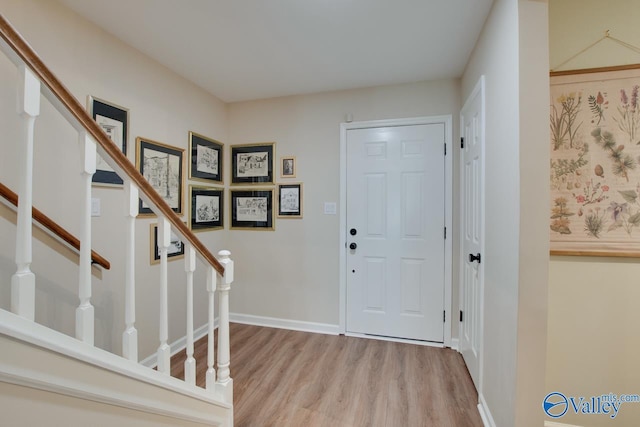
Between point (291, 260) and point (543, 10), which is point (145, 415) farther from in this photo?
point (543, 10)

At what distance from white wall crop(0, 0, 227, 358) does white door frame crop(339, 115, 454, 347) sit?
1.53 metres

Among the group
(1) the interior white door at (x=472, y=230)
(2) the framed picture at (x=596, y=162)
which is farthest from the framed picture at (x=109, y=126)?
(2) the framed picture at (x=596, y=162)

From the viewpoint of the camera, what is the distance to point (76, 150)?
178 centimetres

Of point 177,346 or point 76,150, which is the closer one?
point 76,150

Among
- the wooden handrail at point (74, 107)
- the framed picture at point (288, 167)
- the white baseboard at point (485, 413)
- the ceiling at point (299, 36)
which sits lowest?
the white baseboard at point (485, 413)

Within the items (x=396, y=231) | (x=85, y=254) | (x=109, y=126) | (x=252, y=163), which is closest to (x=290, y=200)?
(x=252, y=163)

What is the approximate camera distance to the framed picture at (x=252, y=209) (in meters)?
3.08

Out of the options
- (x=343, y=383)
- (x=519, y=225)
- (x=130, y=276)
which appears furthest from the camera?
(x=343, y=383)

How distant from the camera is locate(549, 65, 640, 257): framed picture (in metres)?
1.44

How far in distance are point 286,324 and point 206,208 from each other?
4.94ft

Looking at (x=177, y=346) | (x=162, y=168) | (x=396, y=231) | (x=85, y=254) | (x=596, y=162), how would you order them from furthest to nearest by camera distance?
A: (x=396, y=231) < (x=177, y=346) < (x=162, y=168) < (x=596, y=162) < (x=85, y=254)

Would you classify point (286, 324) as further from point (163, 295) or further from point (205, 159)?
point (163, 295)

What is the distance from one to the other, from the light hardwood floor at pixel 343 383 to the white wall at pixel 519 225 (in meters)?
0.45

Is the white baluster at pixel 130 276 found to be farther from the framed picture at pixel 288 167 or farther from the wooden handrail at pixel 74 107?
the framed picture at pixel 288 167
